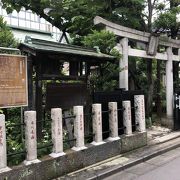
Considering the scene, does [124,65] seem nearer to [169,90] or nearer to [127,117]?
[127,117]

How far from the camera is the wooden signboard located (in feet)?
22.1

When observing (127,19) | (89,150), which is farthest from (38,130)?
(127,19)

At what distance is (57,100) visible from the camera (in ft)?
25.5

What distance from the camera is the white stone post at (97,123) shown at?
8188 millimetres

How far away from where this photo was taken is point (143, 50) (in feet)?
39.2

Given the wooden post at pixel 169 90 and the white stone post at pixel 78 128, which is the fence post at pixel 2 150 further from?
the wooden post at pixel 169 90

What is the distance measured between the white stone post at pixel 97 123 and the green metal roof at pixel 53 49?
1.32m

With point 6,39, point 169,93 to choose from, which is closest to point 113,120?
point 6,39

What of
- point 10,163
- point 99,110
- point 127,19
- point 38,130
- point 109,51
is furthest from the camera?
point 127,19

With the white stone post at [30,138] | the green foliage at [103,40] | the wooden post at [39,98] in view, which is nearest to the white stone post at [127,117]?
the green foliage at [103,40]

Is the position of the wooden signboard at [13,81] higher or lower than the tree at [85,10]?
lower

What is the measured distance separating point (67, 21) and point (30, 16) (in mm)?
28075

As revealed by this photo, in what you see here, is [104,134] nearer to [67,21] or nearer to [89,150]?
[89,150]

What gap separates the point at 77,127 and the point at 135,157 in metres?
1.99
